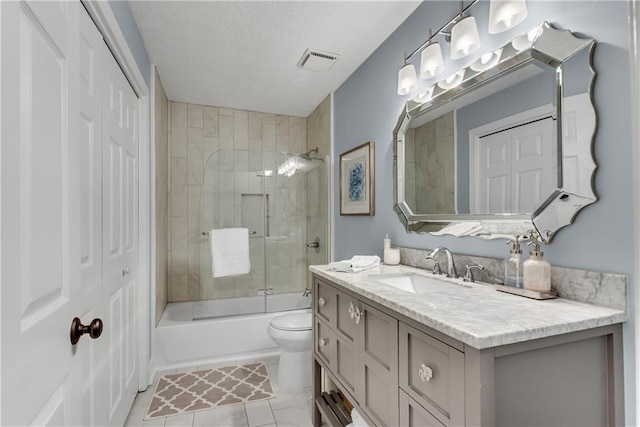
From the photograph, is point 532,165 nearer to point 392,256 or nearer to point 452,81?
point 452,81

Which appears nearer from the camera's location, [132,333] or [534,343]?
[534,343]

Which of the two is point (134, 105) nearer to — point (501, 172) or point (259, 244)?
point (259, 244)

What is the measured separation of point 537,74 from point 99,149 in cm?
179

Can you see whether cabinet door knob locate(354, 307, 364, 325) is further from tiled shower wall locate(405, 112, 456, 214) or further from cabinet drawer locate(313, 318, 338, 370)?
tiled shower wall locate(405, 112, 456, 214)

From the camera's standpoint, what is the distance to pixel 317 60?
240 centimetres

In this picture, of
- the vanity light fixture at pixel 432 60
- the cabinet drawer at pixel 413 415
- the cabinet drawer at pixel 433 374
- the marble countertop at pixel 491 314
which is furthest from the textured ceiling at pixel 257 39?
the cabinet drawer at pixel 413 415

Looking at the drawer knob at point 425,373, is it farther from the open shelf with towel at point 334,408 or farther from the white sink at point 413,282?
the open shelf with towel at point 334,408

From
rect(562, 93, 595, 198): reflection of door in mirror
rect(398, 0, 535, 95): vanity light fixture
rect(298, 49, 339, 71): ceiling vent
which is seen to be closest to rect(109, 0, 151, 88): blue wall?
rect(298, 49, 339, 71): ceiling vent

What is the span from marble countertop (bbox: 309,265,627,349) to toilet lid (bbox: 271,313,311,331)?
1151mm

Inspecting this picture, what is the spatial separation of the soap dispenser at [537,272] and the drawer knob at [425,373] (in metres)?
0.50

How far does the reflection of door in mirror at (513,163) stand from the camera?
3.92 feet

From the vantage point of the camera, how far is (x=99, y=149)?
4.58 feet

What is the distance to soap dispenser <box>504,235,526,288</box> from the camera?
1196 mm

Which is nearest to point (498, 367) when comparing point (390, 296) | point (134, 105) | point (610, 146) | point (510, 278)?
point (390, 296)
